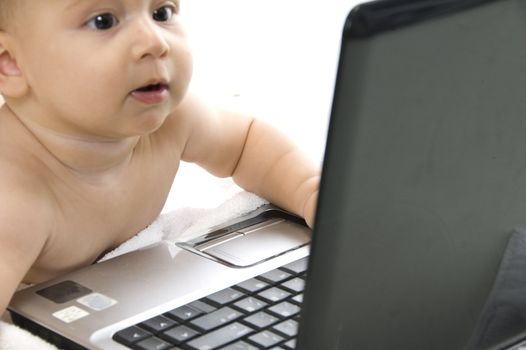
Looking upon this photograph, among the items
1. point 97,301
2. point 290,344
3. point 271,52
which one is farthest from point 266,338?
point 271,52

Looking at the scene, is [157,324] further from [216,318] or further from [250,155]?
[250,155]

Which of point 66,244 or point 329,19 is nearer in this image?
point 66,244

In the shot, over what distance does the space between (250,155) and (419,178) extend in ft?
1.35

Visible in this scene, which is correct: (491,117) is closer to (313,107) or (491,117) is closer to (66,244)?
(66,244)

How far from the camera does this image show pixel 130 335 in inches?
26.0

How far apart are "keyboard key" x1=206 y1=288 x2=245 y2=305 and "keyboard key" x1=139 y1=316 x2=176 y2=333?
0.04 metres

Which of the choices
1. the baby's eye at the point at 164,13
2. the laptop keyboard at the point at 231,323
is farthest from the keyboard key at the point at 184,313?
the baby's eye at the point at 164,13

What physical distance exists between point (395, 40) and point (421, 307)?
0.57 feet

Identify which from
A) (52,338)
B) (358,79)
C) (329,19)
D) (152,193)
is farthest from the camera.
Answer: (329,19)

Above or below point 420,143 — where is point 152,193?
below

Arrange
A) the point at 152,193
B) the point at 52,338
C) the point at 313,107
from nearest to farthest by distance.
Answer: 1. the point at 52,338
2. the point at 152,193
3. the point at 313,107

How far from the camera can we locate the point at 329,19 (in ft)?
4.11

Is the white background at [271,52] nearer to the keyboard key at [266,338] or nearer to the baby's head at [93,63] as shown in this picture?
the baby's head at [93,63]

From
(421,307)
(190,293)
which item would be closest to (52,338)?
(190,293)
